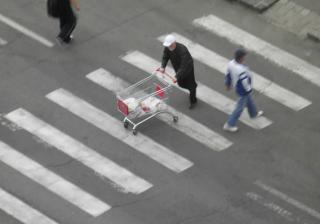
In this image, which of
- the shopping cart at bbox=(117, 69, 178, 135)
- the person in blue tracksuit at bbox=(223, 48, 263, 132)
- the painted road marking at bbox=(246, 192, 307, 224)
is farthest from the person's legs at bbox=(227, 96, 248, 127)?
the painted road marking at bbox=(246, 192, 307, 224)

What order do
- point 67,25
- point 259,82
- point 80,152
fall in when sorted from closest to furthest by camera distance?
point 80,152 → point 259,82 → point 67,25

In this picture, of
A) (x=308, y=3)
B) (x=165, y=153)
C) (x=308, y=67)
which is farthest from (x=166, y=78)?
(x=308, y=3)

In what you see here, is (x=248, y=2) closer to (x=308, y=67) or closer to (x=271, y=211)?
(x=308, y=67)

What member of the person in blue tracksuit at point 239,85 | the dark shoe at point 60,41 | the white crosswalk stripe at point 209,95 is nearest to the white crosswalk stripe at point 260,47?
the white crosswalk stripe at point 209,95

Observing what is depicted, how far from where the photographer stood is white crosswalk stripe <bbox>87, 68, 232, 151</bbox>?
17.0 metres

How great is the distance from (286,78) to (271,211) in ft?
13.3

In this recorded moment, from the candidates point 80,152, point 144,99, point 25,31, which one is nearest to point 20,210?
point 80,152

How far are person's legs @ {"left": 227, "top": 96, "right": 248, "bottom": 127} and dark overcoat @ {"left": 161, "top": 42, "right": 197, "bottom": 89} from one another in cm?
104

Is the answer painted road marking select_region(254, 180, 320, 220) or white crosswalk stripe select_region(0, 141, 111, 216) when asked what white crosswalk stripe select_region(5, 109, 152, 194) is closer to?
white crosswalk stripe select_region(0, 141, 111, 216)

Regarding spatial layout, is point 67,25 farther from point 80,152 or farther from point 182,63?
point 80,152

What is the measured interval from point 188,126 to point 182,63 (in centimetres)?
135

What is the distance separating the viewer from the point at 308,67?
18938mm

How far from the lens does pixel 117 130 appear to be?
1730 centimetres

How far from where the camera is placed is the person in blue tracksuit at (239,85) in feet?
53.3
